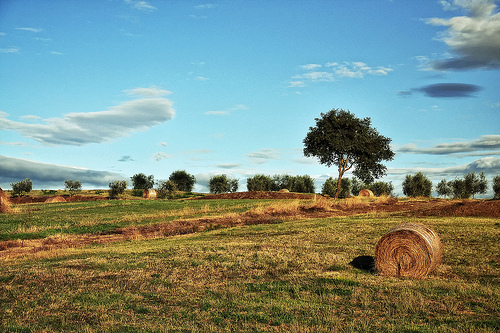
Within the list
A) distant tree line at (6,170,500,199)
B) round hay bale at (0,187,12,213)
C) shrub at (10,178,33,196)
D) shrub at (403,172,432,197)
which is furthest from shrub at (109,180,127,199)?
shrub at (403,172,432,197)

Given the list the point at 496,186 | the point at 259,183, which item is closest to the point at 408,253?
the point at 496,186

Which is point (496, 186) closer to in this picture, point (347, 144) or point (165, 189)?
point (347, 144)

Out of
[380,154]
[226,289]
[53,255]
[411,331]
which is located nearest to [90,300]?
[226,289]

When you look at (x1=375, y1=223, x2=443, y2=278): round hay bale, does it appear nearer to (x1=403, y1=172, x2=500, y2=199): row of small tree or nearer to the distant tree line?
the distant tree line

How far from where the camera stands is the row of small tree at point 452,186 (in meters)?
87.2

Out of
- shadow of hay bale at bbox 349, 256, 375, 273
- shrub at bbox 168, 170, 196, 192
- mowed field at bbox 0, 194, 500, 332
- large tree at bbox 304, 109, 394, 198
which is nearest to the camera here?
mowed field at bbox 0, 194, 500, 332

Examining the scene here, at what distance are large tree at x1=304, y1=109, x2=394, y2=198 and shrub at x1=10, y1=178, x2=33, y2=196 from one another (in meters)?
73.1

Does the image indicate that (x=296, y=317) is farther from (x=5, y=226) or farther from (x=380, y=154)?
(x=380, y=154)

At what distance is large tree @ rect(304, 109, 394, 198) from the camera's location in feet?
210

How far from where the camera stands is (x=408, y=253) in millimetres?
14430

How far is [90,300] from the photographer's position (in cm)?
1185

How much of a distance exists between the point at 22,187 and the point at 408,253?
10534cm

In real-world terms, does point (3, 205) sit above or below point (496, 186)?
below

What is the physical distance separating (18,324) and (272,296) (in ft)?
22.3
